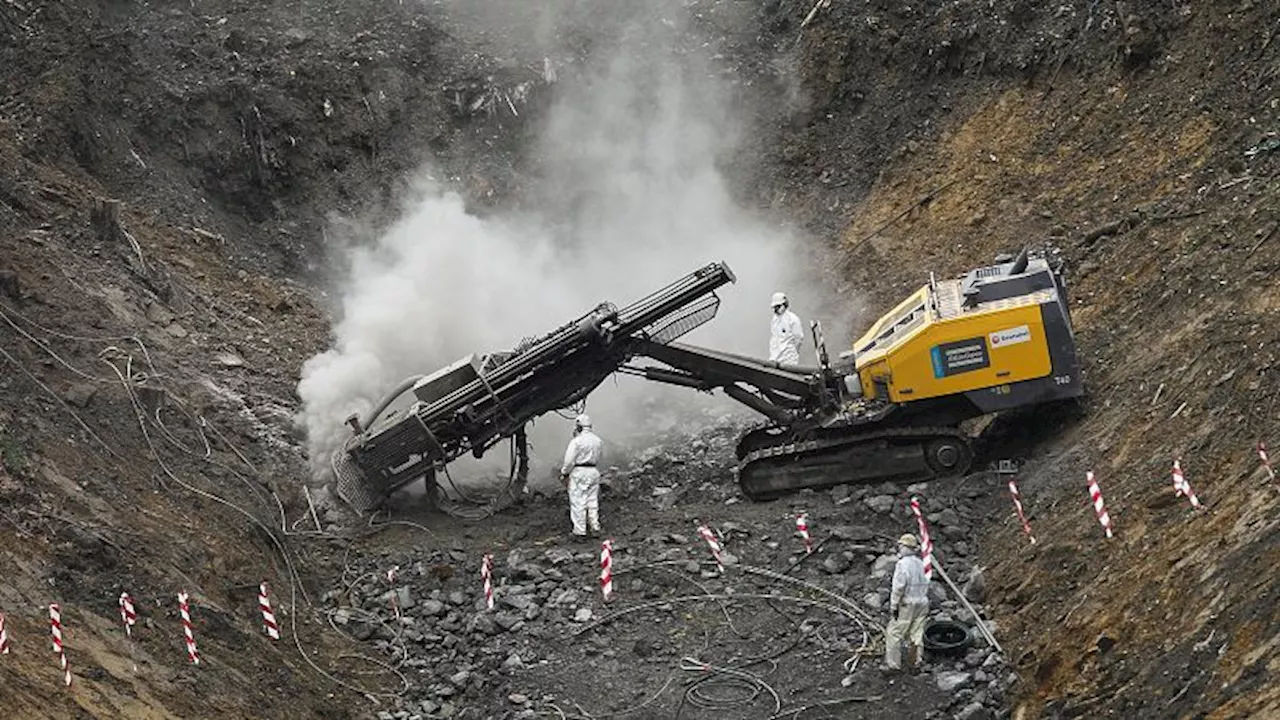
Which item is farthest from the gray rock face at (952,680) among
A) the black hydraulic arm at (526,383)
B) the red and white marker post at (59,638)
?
the red and white marker post at (59,638)

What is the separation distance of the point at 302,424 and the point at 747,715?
22.4 feet

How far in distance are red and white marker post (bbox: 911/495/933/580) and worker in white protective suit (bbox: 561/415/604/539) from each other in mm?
2702

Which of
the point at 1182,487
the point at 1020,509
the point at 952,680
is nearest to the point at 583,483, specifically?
the point at 1020,509

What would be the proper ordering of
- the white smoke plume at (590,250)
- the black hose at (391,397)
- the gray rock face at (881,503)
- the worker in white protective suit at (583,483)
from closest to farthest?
the gray rock face at (881,503), the worker in white protective suit at (583,483), the black hose at (391,397), the white smoke plume at (590,250)

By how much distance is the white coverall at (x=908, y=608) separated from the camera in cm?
820

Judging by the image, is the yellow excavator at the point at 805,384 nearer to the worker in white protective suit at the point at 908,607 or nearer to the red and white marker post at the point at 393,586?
the red and white marker post at the point at 393,586

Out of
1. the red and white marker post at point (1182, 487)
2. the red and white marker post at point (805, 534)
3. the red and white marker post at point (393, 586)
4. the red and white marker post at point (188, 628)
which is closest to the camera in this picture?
the red and white marker post at point (1182, 487)

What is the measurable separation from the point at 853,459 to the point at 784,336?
1782 mm

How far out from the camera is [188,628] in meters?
8.38

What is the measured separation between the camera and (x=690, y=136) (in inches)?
765

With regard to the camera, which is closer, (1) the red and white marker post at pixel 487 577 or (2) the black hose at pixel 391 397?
(1) the red and white marker post at pixel 487 577

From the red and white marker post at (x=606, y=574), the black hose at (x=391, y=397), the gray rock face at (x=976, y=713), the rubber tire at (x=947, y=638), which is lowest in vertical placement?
the gray rock face at (x=976, y=713)

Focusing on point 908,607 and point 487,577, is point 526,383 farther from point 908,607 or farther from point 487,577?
→ point 908,607

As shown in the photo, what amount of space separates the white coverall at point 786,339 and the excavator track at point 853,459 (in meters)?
1.12
